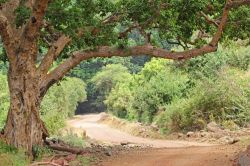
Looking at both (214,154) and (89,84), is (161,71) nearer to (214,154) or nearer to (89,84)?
(214,154)

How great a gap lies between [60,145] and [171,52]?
4.81 metres

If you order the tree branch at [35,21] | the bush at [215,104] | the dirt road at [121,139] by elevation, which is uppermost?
the tree branch at [35,21]

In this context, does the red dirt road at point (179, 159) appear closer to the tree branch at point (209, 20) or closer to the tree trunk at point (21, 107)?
the tree trunk at point (21, 107)

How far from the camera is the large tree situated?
1420 centimetres

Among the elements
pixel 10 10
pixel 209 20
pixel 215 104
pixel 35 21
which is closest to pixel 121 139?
pixel 215 104

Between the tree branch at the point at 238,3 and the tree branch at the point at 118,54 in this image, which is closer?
the tree branch at the point at 238,3

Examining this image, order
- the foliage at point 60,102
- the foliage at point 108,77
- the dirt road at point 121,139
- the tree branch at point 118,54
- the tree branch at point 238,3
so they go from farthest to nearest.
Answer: the foliage at point 108,77, the foliage at point 60,102, the dirt road at point 121,139, the tree branch at point 118,54, the tree branch at point 238,3

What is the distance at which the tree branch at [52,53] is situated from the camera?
1570 centimetres

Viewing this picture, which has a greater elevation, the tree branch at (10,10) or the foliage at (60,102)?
the tree branch at (10,10)

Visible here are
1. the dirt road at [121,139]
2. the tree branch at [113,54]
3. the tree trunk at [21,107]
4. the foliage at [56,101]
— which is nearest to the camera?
the tree trunk at [21,107]

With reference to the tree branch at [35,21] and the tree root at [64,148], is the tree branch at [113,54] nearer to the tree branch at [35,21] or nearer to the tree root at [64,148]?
the tree root at [64,148]


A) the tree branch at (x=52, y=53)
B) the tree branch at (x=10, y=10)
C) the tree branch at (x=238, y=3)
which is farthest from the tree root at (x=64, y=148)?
the tree branch at (x=238, y=3)

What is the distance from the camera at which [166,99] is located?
34969 millimetres

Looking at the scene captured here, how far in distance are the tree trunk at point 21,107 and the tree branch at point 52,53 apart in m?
0.80
